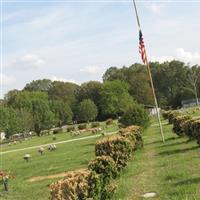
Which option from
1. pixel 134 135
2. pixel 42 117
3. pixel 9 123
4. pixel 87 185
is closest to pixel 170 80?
pixel 42 117

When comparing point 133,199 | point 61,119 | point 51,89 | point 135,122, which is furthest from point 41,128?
point 133,199

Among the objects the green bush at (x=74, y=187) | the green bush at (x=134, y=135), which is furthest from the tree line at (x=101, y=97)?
the green bush at (x=74, y=187)

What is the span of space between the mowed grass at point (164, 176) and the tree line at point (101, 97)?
6636cm

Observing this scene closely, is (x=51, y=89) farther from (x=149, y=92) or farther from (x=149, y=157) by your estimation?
(x=149, y=157)

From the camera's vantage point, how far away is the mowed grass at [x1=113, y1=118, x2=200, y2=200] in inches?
448

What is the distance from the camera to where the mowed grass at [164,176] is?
37.3 ft

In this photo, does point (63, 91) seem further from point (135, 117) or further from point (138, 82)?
point (135, 117)

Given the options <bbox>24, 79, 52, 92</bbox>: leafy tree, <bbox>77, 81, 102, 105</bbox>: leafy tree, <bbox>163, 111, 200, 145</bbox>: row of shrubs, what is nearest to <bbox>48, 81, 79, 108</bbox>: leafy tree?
<bbox>77, 81, 102, 105</bbox>: leafy tree

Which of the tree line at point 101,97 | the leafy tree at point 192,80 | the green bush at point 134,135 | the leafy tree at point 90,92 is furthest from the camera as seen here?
the leafy tree at point 90,92

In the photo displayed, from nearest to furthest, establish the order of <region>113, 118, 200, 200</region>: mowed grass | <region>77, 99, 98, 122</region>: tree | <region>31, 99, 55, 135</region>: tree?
<region>113, 118, 200, 200</region>: mowed grass → <region>31, 99, 55, 135</region>: tree → <region>77, 99, 98, 122</region>: tree

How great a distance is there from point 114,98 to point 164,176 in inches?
3448

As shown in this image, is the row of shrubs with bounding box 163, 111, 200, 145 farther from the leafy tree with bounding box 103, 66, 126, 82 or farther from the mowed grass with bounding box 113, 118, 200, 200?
the leafy tree with bounding box 103, 66, 126, 82

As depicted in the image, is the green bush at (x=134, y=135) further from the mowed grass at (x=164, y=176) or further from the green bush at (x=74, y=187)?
the green bush at (x=74, y=187)

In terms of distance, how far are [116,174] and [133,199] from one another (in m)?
3.12
